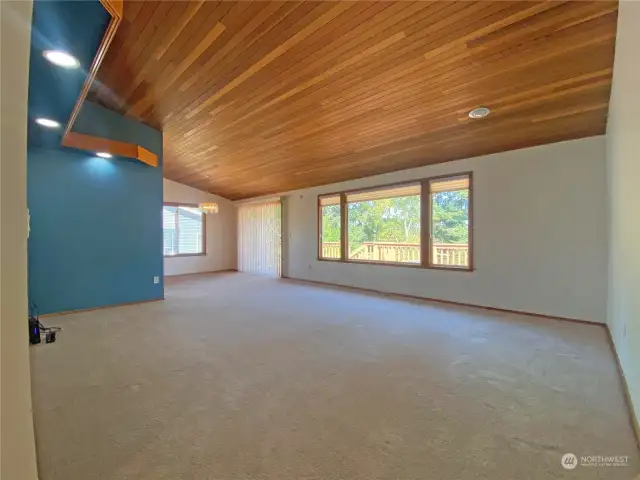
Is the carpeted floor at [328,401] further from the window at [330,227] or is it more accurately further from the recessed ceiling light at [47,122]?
the window at [330,227]

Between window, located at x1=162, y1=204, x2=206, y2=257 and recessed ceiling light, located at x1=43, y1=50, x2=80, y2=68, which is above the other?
recessed ceiling light, located at x1=43, y1=50, x2=80, y2=68

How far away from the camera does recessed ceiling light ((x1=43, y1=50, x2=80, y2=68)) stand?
2.38 metres

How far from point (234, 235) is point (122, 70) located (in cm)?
681

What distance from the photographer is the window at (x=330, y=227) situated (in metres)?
7.34

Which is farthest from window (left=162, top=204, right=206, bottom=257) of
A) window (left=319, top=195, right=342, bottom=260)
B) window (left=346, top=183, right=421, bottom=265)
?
window (left=346, top=183, right=421, bottom=265)

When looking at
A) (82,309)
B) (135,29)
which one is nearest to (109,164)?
(82,309)

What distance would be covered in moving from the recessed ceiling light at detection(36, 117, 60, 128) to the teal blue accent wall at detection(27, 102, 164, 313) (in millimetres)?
958

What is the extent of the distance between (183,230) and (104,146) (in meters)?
5.01

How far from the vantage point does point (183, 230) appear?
30.7 feet

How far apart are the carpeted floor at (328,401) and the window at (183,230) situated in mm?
5298

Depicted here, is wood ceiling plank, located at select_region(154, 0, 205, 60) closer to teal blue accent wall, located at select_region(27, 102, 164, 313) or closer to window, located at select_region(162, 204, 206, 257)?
teal blue accent wall, located at select_region(27, 102, 164, 313)

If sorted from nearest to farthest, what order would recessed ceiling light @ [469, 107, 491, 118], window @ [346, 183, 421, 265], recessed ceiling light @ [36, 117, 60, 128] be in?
1. recessed ceiling light @ [36, 117, 60, 128]
2. recessed ceiling light @ [469, 107, 491, 118]
3. window @ [346, 183, 421, 265]

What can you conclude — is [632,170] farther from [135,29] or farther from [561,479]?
[135,29]

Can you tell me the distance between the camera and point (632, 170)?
6.70 ft
